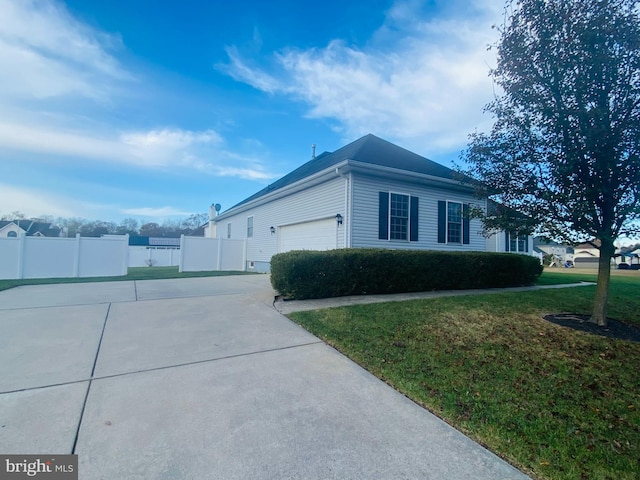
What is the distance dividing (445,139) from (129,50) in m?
10.9

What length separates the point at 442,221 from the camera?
1109 centimetres

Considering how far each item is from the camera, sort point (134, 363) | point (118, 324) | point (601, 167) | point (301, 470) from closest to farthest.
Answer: point (301, 470), point (134, 363), point (601, 167), point (118, 324)

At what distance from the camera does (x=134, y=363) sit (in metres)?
3.38

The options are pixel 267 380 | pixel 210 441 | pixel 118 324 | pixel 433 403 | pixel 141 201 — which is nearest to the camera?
pixel 210 441

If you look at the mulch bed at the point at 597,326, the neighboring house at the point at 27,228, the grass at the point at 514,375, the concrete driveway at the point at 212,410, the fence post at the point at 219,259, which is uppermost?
the neighboring house at the point at 27,228

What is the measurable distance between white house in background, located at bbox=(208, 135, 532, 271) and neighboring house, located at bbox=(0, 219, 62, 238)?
30.8 m

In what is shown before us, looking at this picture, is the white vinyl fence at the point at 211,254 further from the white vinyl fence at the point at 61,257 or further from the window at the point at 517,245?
the window at the point at 517,245

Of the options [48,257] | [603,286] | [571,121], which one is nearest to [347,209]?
[571,121]

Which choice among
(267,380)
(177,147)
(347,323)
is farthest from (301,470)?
(177,147)

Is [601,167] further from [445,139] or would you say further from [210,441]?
[445,139]

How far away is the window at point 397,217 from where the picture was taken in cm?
984

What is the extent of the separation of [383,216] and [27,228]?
137 feet

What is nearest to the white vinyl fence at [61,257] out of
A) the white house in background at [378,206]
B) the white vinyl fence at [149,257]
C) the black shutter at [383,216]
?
the white house in background at [378,206]

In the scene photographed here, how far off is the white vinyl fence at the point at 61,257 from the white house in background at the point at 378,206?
7.44 metres
